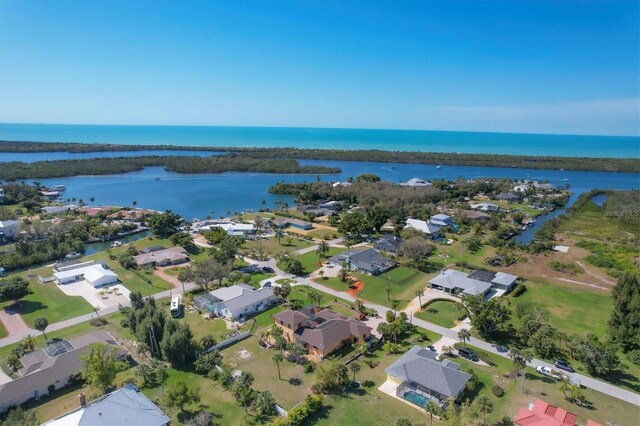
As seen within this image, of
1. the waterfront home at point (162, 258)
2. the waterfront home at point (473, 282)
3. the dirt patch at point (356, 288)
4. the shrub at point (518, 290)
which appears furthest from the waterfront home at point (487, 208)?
the waterfront home at point (162, 258)

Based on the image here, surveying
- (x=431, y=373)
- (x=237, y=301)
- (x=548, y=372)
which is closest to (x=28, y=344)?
(x=237, y=301)

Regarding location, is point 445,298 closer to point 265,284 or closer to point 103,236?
point 265,284

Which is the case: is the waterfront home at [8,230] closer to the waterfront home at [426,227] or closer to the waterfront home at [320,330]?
the waterfront home at [320,330]

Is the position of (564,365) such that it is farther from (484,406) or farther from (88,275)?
(88,275)

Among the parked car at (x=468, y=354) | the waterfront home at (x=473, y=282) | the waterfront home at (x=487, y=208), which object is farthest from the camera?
the waterfront home at (x=487, y=208)

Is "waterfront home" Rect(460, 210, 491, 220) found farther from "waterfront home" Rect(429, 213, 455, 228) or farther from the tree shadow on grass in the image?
the tree shadow on grass

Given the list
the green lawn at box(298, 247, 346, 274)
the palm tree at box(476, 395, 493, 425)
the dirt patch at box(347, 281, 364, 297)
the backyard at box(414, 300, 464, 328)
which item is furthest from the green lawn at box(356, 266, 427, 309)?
the palm tree at box(476, 395, 493, 425)
